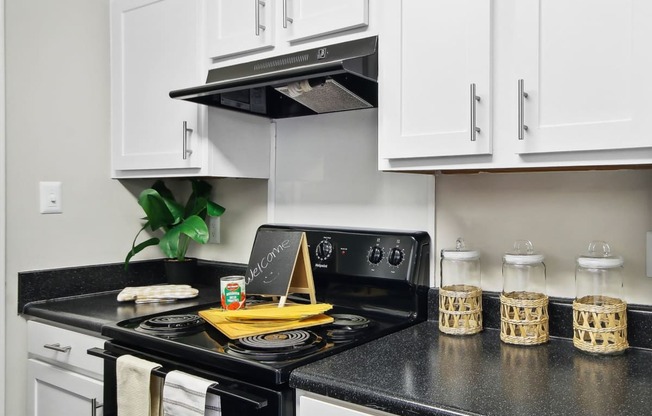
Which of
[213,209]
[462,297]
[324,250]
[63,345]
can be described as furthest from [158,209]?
[462,297]

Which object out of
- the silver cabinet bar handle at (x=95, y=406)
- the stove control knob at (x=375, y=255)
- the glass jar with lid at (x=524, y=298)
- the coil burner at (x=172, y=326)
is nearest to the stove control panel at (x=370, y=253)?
the stove control knob at (x=375, y=255)

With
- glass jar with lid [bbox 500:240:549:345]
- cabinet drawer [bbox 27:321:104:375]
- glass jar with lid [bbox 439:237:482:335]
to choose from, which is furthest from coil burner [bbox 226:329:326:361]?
cabinet drawer [bbox 27:321:104:375]

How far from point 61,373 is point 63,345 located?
0.33ft

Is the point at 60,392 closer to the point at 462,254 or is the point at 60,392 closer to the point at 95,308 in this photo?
the point at 95,308

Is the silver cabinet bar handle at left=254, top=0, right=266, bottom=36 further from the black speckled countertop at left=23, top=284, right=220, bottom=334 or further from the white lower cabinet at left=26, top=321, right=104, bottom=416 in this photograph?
the white lower cabinet at left=26, top=321, right=104, bottom=416

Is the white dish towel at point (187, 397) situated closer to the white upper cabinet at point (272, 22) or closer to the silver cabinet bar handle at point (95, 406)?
the silver cabinet bar handle at point (95, 406)

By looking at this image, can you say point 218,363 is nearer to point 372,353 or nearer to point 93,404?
point 372,353

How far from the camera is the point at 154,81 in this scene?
1.99 meters

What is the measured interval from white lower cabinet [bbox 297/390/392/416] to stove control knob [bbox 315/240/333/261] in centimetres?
70

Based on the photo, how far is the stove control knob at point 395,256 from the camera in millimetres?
1649

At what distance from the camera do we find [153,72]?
6.54 feet

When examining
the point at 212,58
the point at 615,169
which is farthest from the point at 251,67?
the point at 615,169

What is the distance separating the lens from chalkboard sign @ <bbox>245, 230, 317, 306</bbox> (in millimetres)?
1657

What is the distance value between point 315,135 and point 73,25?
3.35ft
